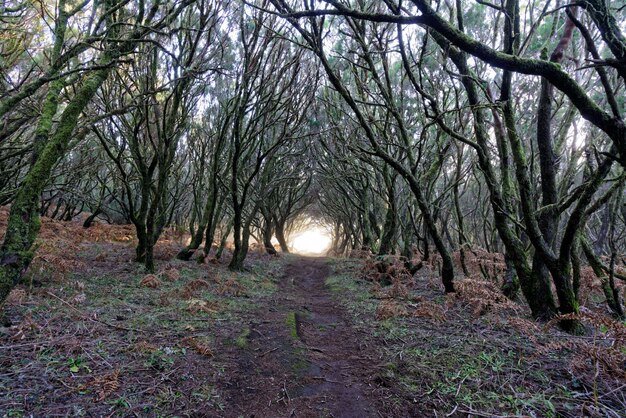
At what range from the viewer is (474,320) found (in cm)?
479

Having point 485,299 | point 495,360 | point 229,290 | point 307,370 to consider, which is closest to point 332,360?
point 307,370

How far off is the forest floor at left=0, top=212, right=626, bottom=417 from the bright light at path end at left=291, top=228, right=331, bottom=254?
39.9m

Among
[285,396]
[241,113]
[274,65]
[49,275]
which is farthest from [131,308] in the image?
[274,65]

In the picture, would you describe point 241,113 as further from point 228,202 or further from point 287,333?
point 228,202

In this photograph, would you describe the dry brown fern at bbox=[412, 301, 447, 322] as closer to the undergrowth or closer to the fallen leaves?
the undergrowth

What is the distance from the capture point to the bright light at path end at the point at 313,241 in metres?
46.6

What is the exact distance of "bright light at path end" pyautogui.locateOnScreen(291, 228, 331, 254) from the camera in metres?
46.6

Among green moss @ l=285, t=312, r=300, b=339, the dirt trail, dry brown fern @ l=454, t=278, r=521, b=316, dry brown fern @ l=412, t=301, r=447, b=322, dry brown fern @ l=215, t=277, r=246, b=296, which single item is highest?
dry brown fern @ l=454, t=278, r=521, b=316

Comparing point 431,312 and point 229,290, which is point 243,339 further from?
point 431,312

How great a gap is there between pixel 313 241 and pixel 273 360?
50.9 m

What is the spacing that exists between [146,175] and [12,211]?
4.16 metres

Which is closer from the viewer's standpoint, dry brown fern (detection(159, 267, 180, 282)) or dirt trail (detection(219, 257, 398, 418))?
dirt trail (detection(219, 257, 398, 418))

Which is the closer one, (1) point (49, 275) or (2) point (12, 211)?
(2) point (12, 211)

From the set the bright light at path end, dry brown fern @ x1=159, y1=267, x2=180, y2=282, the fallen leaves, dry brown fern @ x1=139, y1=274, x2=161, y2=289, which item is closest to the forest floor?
the fallen leaves
